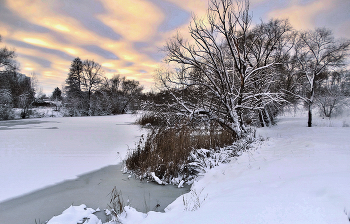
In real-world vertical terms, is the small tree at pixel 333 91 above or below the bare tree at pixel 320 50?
below

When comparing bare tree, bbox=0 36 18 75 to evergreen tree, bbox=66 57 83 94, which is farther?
evergreen tree, bbox=66 57 83 94

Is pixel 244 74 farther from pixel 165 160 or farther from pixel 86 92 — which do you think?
pixel 86 92

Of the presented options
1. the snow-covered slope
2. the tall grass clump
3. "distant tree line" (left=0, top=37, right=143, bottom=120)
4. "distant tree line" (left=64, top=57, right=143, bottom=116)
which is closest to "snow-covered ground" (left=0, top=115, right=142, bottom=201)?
the tall grass clump

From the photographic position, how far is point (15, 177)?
4145mm

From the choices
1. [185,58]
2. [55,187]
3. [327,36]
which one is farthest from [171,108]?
[327,36]

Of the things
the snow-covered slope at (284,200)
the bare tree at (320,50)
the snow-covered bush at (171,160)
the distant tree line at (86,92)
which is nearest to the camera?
the snow-covered slope at (284,200)

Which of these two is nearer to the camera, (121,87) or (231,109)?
(231,109)

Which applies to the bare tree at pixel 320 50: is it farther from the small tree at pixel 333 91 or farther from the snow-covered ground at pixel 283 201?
the snow-covered ground at pixel 283 201

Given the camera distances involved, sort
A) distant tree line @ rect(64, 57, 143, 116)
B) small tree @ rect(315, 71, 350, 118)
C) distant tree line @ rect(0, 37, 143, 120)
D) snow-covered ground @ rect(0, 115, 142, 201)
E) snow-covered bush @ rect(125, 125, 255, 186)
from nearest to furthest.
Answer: snow-covered ground @ rect(0, 115, 142, 201) < snow-covered bush @ rect(125, 125, 255, 186) < small tree @ rect(315, 71, 350, 118) < distant tree line @ rect(0, 37, 143, 120) < distant tree line @ rect(64, 57, 143, 116)

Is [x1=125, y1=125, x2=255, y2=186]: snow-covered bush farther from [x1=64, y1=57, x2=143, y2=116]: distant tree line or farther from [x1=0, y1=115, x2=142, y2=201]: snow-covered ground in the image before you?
[x1=64, y1=57, x2=143, y2=116]: distant tree line

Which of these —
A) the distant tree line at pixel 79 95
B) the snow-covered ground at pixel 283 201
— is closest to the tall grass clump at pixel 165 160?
the snow-covered ground at pixel 283 201

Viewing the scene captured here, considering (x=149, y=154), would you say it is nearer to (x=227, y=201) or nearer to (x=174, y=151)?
(x=174, y=151)

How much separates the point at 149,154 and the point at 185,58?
491 centimetres

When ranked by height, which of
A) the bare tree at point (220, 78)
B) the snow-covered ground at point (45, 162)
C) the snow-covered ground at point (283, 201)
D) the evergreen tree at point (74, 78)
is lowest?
the snow-covered ground at point (45, 162)
